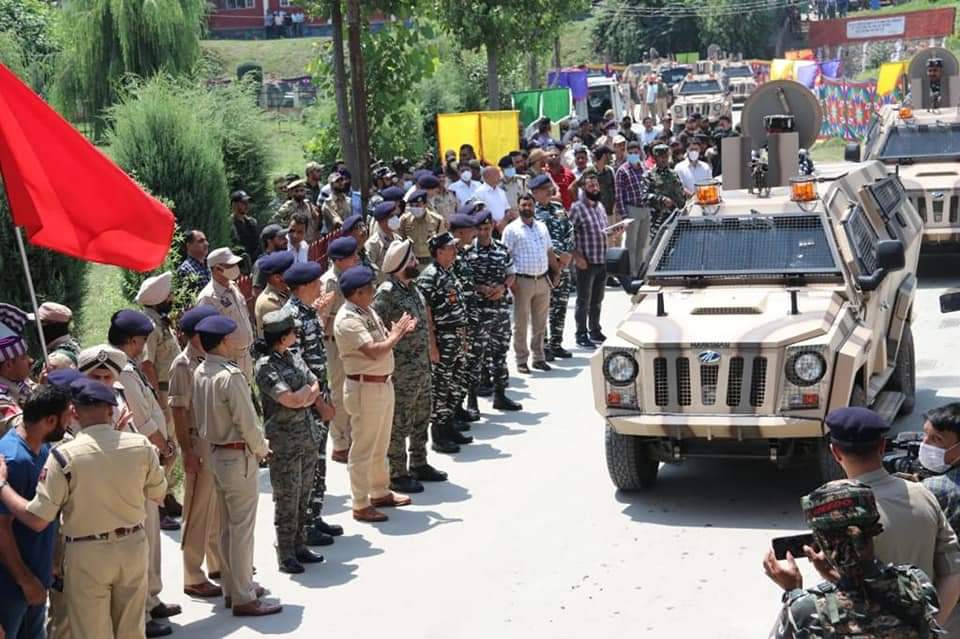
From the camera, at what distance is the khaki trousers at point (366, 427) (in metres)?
9.86

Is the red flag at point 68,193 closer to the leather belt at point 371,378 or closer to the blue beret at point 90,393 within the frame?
the blue beret at point 90,393

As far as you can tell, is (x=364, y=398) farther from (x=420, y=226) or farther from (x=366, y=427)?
(x=420, y=226)

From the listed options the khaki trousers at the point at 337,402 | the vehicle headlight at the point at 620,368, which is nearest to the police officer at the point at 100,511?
the vehicle headlight at the point at 620,368

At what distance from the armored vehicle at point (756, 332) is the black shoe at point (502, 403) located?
95.8 inches

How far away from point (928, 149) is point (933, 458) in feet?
45.6

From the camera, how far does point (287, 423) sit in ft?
28.2

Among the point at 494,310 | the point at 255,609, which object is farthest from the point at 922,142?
the point at 255,609

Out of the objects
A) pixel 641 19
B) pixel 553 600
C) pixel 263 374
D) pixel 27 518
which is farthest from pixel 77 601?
pixel 641 19

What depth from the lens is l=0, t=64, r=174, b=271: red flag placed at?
7473 mm

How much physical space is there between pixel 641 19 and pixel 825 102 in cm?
3894

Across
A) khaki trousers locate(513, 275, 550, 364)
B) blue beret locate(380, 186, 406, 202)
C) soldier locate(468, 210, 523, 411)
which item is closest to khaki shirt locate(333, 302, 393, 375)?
soldier locate(468, 210, 523, 411)

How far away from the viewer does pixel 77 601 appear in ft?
21.9

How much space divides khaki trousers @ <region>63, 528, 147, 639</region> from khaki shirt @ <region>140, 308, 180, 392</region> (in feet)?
10.4

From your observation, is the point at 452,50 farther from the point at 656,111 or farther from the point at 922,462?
the point at 922,462
